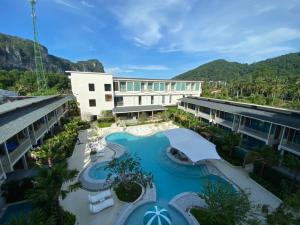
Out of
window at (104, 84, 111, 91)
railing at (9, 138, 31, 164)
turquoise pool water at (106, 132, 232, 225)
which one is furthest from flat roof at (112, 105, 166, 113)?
railing at (9, 138, 31, 164)

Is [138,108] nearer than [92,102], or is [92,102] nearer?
[92,102]

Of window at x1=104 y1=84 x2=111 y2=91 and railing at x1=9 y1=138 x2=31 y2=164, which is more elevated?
window at x1=104 y1=84 x2=111 y2=91

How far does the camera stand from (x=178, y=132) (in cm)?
2325

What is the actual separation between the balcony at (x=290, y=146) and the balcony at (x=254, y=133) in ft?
6.32

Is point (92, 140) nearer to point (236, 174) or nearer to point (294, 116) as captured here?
point (236, 174)

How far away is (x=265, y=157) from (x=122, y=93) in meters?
30.1

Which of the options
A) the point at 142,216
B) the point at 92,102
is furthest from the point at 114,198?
the point at 92,102

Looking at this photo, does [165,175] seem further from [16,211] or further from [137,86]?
[137,86]

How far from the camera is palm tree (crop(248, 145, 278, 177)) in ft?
49.6

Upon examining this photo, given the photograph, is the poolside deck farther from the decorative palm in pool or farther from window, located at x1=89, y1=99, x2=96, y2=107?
window, located at x1=89, y1=99, x2=96, y2=107

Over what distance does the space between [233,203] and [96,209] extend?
32.3 feet

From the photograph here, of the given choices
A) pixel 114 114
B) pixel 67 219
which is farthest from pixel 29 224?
pixel 114 114

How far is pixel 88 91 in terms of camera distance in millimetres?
34250

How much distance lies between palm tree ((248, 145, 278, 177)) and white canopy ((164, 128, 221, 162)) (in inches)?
140
